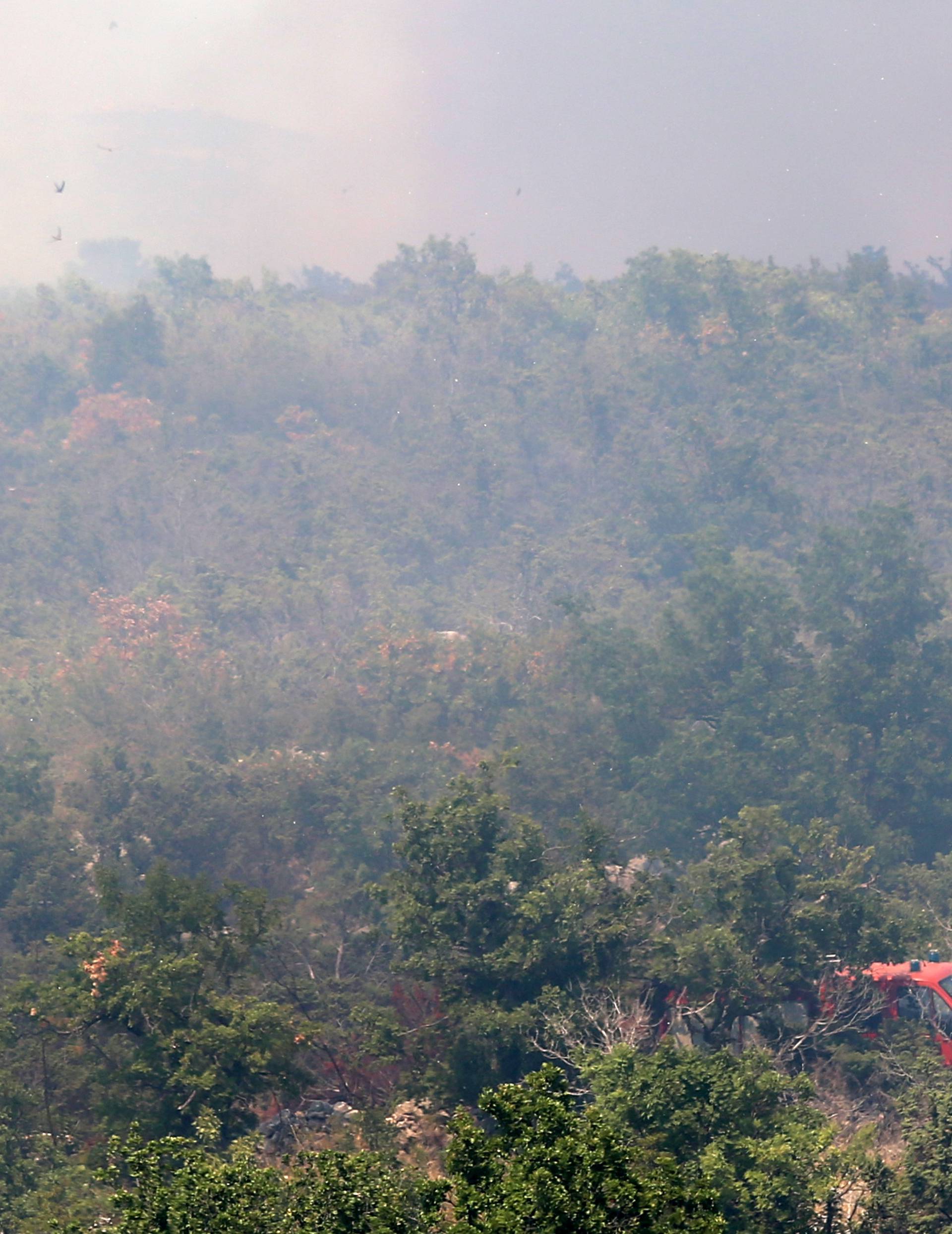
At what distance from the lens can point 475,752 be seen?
116ft

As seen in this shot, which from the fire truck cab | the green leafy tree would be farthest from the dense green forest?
the fire truck cab

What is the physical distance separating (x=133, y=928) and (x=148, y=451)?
1679 inches

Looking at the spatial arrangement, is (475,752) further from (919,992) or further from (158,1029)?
→ (158,1029)

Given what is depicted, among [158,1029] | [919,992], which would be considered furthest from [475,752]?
[158,1029]

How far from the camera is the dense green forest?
14.6 metres

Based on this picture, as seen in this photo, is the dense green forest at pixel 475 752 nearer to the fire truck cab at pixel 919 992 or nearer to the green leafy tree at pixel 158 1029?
the green leafy tree at pixel 158 1029

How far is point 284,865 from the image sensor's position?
28.5 metres

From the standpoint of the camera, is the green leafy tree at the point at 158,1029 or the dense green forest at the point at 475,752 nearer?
the dense green forest at the point at 475,752

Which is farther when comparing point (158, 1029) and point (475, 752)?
point (475, 752)

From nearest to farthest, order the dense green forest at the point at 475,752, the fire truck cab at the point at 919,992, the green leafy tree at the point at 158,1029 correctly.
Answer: the dense green forest at the point at 475,752, the green leafy tree at the point at 158,1029, the fire truck cab at the point at 919,992

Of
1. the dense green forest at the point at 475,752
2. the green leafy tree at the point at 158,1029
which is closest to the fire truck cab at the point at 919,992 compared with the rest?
the dense green forest at the point at 475,752

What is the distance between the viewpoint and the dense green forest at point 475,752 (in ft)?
48.0

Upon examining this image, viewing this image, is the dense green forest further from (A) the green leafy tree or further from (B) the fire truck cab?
(B) the fire truck cab

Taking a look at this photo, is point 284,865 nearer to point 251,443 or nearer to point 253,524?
point 253,524
